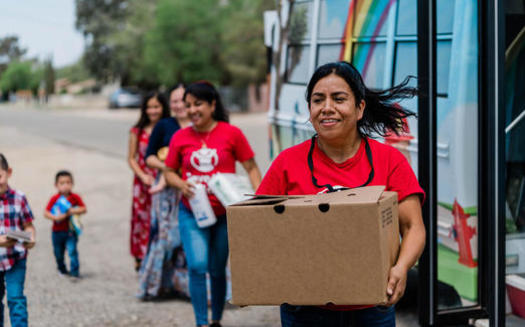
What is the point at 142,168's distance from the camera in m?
6.47

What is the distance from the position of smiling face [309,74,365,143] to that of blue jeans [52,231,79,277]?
4.39 metres

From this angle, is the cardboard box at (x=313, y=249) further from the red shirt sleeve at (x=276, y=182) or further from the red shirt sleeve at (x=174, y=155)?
the red shirt sleeve at (x=174, y=155)

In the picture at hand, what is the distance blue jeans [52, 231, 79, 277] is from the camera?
6.54m

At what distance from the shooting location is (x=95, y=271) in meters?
6.89

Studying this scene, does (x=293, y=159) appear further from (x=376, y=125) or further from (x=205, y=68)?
(x=205, y=68)

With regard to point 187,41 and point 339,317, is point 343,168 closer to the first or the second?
point 339,317

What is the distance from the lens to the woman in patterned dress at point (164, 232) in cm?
581

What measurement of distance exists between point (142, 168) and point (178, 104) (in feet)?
2.87

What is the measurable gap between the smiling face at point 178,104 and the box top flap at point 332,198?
344cm

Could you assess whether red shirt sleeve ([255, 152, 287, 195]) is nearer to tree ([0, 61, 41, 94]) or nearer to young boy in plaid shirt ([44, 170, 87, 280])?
young boy in plaid shirt ([44, 170, 87, 280])

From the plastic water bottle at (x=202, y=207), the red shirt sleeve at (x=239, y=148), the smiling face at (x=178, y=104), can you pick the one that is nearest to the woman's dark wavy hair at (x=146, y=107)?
the smiling face at (x=178, y=104)

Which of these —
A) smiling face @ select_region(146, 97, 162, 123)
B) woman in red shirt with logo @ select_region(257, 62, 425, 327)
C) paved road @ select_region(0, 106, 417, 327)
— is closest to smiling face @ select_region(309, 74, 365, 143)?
woman in red shirt with logo @ select_region(257, 62, 425, 327)

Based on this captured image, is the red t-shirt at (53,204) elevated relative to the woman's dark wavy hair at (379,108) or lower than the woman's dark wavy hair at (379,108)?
lower

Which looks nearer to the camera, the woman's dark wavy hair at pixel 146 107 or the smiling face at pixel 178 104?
the smiling face at pixel 178 104
